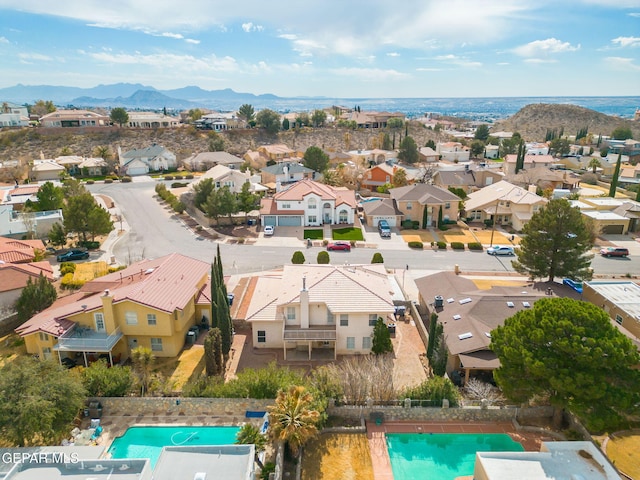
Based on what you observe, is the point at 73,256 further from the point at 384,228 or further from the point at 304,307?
the point at 384,228

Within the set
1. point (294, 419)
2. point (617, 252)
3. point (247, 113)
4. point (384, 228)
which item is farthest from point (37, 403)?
point (247, 113)

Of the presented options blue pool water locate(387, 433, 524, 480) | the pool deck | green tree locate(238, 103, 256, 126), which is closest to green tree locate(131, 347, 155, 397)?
the pool deck

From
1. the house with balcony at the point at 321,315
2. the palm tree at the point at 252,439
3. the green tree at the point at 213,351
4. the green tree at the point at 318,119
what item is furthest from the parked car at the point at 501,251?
the green tree at the point at 318,119

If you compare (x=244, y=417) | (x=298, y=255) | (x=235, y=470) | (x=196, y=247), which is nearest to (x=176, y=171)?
(x=196, y=247)

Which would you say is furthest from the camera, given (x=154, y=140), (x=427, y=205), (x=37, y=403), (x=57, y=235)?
(x=154, y=140)

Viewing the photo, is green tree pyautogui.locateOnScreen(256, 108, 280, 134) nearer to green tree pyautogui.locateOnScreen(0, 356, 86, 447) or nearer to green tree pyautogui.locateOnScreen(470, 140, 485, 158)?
green tree pyautogui.locateOnScreen(470, 140, 485, 158)

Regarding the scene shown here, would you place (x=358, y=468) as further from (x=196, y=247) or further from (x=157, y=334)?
(x=196, y=247)
